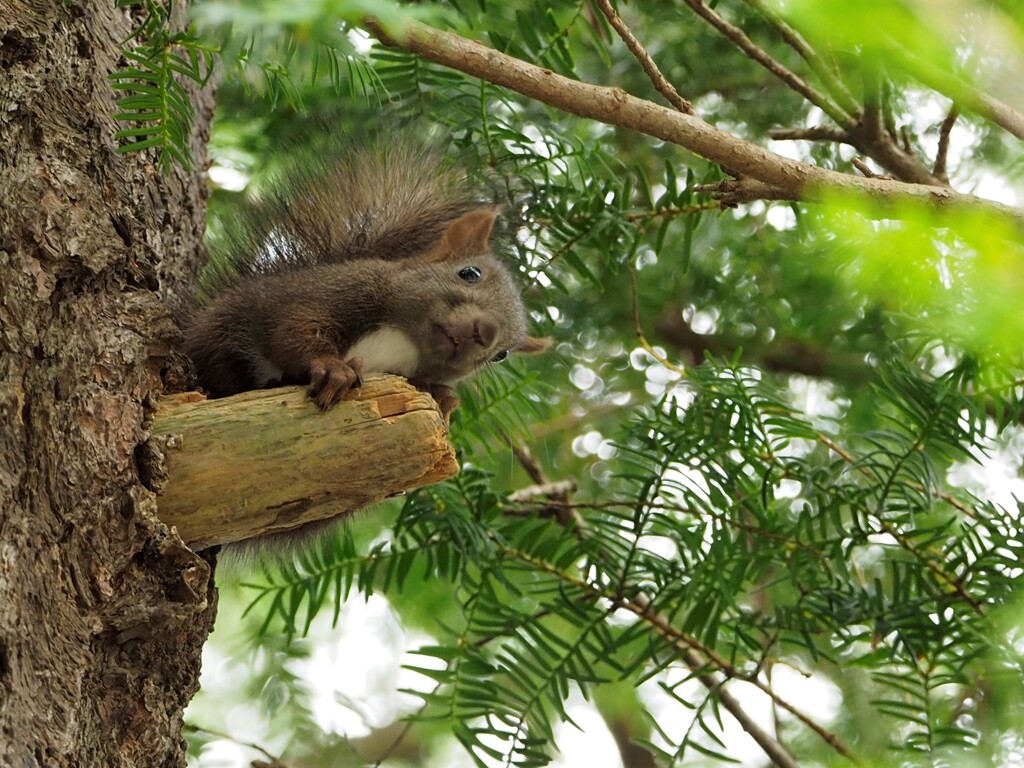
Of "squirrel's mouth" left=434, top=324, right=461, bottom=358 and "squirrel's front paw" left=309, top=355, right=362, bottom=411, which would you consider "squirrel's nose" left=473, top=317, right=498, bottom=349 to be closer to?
"squirrel's mouth" left=434, top=324, right=461, bottom=358

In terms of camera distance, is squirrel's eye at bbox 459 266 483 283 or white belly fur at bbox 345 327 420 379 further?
squirrel's eye at bbox 459 266 483 283

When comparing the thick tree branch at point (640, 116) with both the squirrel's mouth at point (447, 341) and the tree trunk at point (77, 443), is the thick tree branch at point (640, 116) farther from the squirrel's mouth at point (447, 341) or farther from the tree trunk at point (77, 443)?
the squirrel's mouth at point (447, 341)

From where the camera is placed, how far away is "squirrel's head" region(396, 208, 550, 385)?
2.16 meters

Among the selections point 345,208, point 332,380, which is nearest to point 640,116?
point 332,380

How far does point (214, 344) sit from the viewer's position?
1942 mm

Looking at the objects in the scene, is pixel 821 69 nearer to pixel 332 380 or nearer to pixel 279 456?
pixel 332 380

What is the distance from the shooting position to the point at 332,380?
164cm

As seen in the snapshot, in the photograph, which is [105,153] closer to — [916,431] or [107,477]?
[107,477]

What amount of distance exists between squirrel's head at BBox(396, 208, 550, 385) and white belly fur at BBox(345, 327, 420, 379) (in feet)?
0.05

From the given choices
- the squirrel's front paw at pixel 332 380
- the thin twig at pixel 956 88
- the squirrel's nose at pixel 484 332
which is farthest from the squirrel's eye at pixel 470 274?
the thin twig at pixel 956 88

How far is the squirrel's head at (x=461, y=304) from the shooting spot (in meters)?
2.16

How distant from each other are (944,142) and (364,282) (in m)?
1.10

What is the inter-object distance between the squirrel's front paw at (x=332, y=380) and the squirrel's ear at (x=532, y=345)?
67 cm

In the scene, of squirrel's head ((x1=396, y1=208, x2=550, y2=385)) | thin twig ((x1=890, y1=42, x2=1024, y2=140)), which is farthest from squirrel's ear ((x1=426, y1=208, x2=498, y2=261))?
thin twig ((x1=890, y1=42, x2=1024, y2=140))
